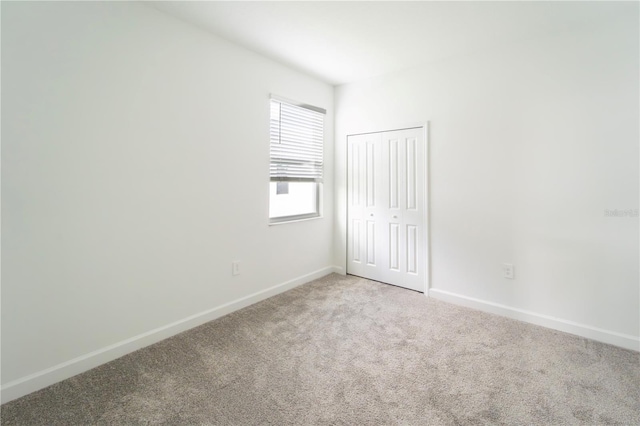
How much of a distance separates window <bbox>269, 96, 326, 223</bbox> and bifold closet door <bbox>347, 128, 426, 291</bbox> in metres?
0.46

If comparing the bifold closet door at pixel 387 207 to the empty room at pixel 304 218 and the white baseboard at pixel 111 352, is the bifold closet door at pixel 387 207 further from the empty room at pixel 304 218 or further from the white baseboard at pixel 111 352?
the white baseboard at pixel 111 352

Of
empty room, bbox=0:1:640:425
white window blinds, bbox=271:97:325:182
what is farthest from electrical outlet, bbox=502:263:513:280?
white window blinds, bbox=271:97:325:182

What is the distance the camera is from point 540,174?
2607 millimetres

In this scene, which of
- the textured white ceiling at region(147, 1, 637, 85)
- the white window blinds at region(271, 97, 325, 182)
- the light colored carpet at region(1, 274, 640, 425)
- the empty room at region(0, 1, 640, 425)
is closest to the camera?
the light colored carpet at region(1, 274, 640, 425)

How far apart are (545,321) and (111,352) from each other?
3.49 m

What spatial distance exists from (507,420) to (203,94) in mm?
3089

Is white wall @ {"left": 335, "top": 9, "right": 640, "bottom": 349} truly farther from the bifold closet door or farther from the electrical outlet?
the bifold closet door

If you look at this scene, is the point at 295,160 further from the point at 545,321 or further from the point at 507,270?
the point at 545,321

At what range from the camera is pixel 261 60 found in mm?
3072

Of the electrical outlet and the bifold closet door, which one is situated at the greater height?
the bifold closet door

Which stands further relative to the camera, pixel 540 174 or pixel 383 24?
pixel 540 174

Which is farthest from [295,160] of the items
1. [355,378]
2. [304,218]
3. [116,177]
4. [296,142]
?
[355,378]

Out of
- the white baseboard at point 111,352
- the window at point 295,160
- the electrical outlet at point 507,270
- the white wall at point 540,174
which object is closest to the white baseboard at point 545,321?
the white wall at point 540,174

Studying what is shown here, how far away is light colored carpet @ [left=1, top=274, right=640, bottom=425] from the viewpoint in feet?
5.23
